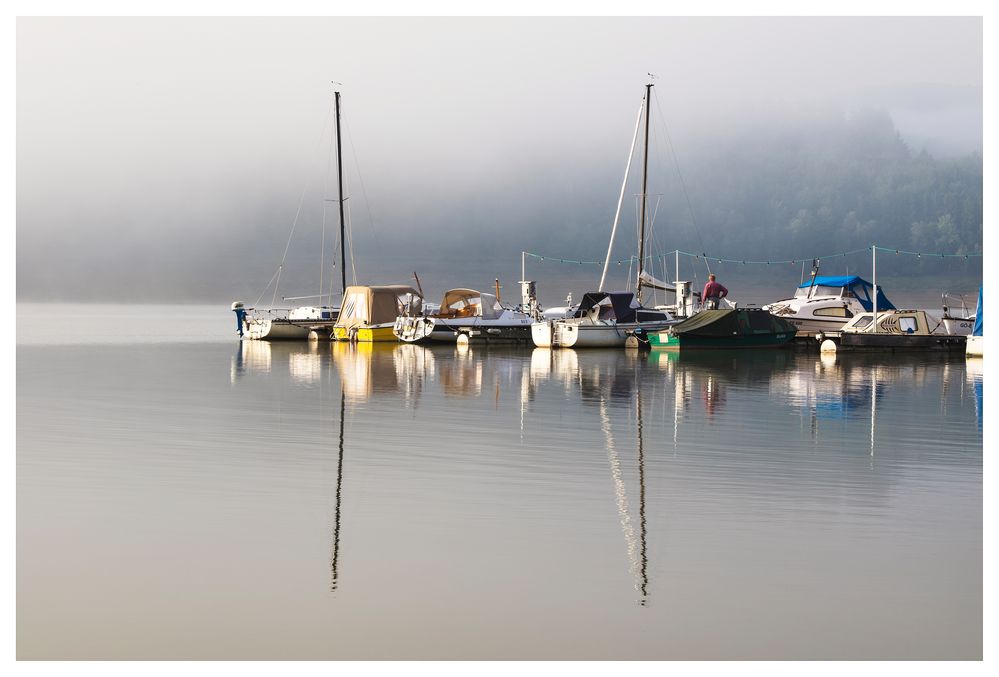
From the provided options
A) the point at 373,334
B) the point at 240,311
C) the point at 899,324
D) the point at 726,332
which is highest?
the point at 240,311

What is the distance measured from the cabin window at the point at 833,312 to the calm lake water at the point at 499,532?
121 ft

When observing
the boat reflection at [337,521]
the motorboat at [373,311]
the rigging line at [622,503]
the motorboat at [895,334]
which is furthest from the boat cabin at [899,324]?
the boat reflection at [337,521]

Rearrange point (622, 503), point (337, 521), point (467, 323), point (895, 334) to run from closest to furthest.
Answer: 1. point (337, 521)
2. point (622, 503)
3. point (895, 334)
4. point (467, 323)

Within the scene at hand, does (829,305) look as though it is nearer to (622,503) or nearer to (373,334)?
(373,334)

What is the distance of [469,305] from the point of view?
6378cm

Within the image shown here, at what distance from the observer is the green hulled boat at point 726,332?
54844 millimetres

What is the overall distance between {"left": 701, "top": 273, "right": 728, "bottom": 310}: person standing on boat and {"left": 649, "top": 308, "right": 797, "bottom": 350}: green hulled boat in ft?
7.44

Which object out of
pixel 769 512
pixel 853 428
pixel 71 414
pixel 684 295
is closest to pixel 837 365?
pixel 684 295

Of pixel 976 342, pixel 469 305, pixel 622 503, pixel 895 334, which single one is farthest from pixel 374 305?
pixel 622 503

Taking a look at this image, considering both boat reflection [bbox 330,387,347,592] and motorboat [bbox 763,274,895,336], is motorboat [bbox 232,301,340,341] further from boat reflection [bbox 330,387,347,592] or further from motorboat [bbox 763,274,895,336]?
boat reflection [bbox 330,387,347,592]

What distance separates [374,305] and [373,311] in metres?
0.35

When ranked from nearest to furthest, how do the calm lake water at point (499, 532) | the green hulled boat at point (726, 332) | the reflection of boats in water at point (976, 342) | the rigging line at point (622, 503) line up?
1. the calm lake water at point (499, 532)
2. the rigging line at point (622, 503)
3. the reflection of boats in water at point (976, 342)
4. the green hulled boat at point (726, 332)

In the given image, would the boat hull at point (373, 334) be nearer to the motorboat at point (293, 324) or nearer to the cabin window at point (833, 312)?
the motorboat at point (293, 324)

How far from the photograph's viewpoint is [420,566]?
11.1 meters
